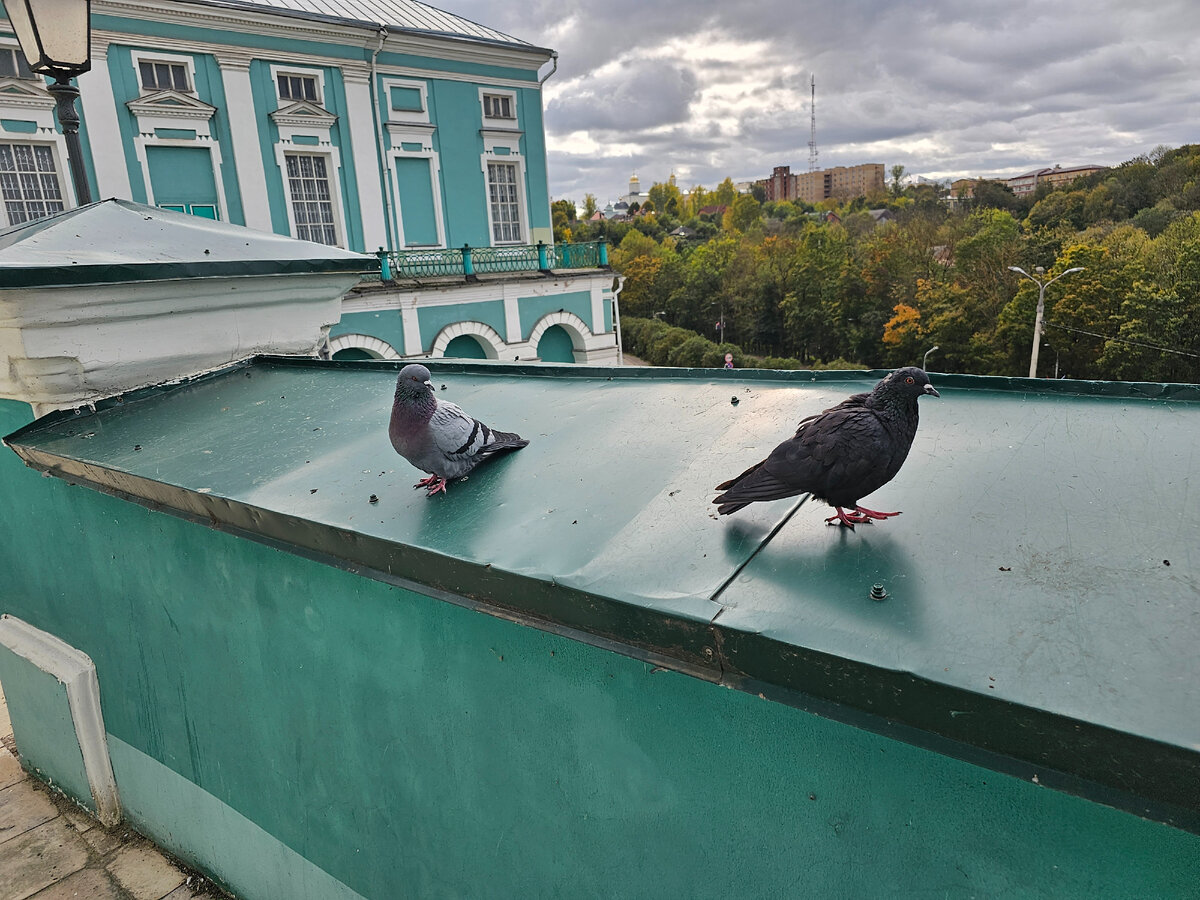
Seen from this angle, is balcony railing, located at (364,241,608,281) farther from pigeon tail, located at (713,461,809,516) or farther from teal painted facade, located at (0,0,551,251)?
pigeon tail, located at (713,461,809,516)

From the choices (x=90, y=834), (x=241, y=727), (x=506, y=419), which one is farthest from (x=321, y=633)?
(x=90, y=834)

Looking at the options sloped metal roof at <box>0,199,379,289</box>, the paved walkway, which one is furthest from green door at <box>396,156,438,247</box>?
the paved walkway

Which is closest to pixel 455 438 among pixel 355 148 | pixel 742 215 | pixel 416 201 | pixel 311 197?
pixel 311 197

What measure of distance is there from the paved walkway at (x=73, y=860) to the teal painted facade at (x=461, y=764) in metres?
0.13

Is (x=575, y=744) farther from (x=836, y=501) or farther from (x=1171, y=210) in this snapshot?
(x=1171, y=210)

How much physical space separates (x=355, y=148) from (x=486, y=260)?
4.15 m

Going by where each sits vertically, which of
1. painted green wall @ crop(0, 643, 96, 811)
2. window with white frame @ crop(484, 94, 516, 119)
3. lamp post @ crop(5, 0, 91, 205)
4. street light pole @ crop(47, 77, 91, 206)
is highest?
window with white frame @ crop(484, 94, 516, 119)

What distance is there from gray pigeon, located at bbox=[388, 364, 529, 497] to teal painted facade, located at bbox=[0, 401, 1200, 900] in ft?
1.37

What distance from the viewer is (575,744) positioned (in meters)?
1.91

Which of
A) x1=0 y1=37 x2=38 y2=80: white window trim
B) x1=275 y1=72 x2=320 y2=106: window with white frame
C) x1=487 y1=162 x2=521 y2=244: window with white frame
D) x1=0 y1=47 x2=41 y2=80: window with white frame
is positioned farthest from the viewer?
x1=487 y1=162 x2=521 y2=244: window with white frame

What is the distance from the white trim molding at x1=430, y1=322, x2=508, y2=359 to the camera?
17.9 metres

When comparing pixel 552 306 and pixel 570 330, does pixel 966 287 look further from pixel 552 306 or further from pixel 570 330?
pixel 552 306

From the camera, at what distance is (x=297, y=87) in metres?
17.8

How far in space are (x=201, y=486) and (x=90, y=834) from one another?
2519mm
